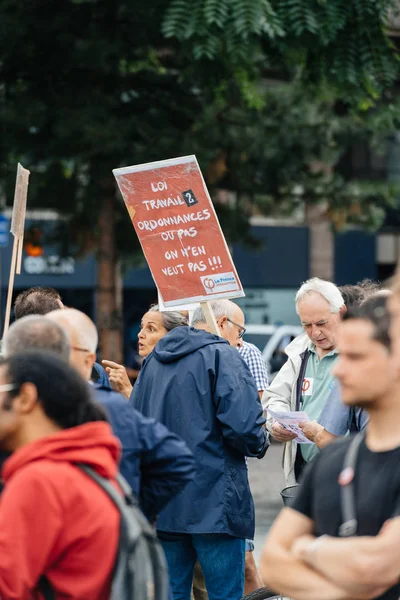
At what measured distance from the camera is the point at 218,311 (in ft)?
20.0

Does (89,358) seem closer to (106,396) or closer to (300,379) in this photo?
(106,396)

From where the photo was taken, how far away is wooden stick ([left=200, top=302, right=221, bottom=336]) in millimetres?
5656

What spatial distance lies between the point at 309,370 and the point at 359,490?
2.83 metres

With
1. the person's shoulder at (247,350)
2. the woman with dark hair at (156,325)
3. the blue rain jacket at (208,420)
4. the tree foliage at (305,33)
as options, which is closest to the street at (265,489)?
the person's shoulder at (247,350)

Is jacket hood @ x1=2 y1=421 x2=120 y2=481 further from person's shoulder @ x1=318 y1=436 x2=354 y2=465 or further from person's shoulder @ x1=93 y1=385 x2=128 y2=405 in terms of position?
person's shoulder @ x1=93 y1=385 x2=128 y2=405

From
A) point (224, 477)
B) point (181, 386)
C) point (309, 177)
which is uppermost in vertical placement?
point (309, 177)

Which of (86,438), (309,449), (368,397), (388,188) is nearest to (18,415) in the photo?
(86,438)

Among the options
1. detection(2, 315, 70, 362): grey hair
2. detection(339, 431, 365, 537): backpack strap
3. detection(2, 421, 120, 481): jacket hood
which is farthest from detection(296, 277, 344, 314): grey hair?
detection(2, 421, 120, 481): jacket hood

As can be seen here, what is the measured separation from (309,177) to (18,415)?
12.4 m

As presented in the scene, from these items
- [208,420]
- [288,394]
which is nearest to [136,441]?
[208,420]

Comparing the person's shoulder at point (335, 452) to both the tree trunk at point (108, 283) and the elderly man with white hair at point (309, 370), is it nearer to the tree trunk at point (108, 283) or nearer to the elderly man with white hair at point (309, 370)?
the elderly man with white hair at point (309, 370)

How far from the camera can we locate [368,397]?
2977 mm

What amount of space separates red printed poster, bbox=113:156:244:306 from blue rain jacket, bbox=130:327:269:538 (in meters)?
0.37

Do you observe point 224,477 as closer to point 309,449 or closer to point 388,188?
point 309,449
